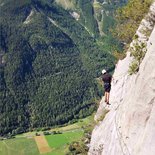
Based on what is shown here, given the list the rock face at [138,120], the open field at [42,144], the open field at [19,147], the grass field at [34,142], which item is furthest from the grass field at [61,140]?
the rock face at [138,120]

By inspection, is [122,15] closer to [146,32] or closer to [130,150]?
[146,32]

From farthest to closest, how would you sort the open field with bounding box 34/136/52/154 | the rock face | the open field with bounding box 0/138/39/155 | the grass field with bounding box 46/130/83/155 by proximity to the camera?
1. the open field with bounding box 34/136/52/154
2. the open field with bounding box 0/138/39/155
3. the grass field with bounding box 46/130/83/155
4. the rock face

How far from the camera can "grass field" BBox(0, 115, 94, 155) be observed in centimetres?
16300

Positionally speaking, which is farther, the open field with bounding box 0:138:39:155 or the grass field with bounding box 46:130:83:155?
the open field with bounding box 0:138:39:155

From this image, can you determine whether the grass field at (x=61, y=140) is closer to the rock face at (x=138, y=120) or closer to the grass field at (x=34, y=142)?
the grass field at (x=34, y=142)

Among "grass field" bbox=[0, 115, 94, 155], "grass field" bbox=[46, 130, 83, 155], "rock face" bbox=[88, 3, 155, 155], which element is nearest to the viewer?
"rock face" bbox=[88, 3, 155, 155]

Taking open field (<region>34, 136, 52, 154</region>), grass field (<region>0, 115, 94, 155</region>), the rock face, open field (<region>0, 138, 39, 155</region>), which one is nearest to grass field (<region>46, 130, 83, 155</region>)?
grass field (<region>0, 115, 94, 155</region>)

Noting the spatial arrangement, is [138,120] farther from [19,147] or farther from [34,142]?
[34,142]

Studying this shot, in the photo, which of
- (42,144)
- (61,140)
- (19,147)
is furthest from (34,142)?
(61,140)

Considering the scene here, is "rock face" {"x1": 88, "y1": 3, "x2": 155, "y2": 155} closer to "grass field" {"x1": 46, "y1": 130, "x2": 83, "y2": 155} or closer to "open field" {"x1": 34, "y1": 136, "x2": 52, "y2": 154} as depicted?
"grass field" {"x1": 46, "y1": 130, "x2": 83, "y2": 155}

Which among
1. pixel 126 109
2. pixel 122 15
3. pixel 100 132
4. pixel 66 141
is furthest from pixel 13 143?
pixel 126 109

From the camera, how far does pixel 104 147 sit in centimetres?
4250

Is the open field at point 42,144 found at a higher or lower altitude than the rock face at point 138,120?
lower

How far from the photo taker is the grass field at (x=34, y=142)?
163 m
